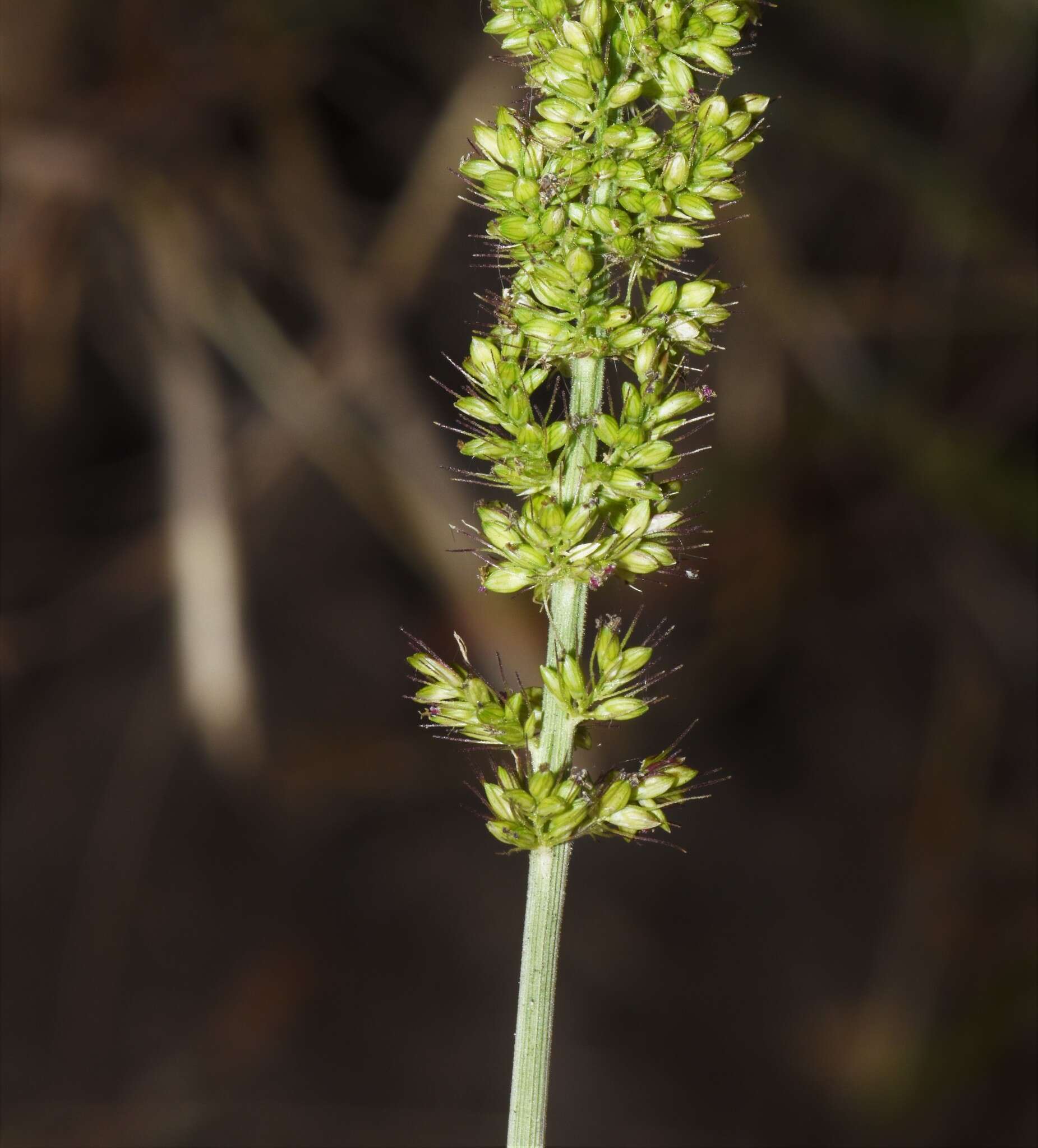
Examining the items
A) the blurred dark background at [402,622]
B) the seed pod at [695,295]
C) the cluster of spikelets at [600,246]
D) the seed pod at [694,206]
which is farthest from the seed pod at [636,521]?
the blurred dark background at [402,622]

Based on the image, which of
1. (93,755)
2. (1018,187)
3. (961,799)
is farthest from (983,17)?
(93,755)

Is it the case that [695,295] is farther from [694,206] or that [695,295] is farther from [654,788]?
[654,788]

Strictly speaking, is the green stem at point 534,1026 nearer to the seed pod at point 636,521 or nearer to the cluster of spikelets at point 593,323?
the cluster of spikelets at point 593,323

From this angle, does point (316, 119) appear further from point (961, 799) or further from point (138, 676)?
point (961, 799)

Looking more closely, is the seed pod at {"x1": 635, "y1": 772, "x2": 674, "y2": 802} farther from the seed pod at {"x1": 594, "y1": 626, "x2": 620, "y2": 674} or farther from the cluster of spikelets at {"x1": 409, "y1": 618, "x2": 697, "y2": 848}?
the seed pod at {"x1": 594, "y1": 626, "x2": 620, "y2": 674}

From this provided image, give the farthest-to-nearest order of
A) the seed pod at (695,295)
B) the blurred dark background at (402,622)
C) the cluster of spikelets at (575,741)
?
Result: the blurred dark background at (402,622) < the seed pod at (695,295) < the cluster of spikelets at (575,741)

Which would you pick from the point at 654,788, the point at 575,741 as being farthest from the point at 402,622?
the point at 654,788

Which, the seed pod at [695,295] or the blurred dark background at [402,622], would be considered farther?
the blurred dark background at [402,622]
